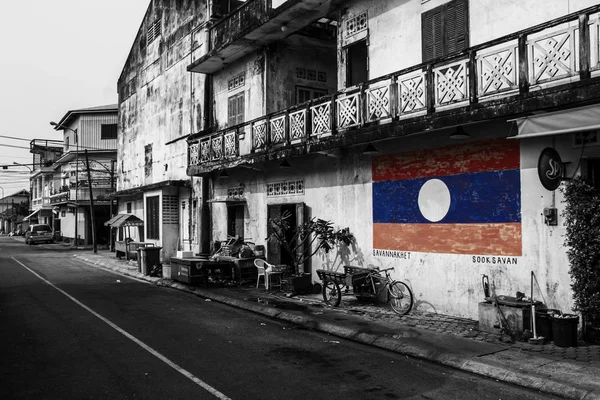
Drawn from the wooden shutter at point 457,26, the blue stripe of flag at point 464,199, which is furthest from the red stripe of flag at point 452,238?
the wooden shutter at point 457,26

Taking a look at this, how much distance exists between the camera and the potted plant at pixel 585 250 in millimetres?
8070

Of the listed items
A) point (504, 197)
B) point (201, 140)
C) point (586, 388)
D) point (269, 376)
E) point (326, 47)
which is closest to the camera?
point (586, 388)

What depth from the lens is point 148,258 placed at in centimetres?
2038

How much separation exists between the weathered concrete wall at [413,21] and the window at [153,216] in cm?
1330

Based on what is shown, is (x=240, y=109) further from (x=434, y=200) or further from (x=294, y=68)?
(x=434, y=200)

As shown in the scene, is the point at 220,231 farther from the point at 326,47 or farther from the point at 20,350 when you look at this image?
the point at 20,350

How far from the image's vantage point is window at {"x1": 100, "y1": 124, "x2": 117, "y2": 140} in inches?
1783

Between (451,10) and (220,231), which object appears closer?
(451,10)

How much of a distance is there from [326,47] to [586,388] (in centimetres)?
1405

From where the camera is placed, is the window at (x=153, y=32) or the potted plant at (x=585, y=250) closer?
the potted plant at (x=585, y=250)

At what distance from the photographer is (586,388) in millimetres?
6184

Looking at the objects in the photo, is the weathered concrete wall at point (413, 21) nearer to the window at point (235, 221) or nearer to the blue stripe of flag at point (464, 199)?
the blue stripe of flag at point (464, 199)

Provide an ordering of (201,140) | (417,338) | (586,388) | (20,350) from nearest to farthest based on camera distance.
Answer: (586,388) → (20,350) → (417,338) → (201,140)

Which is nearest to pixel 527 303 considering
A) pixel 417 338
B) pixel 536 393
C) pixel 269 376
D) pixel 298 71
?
pixel 417 338
